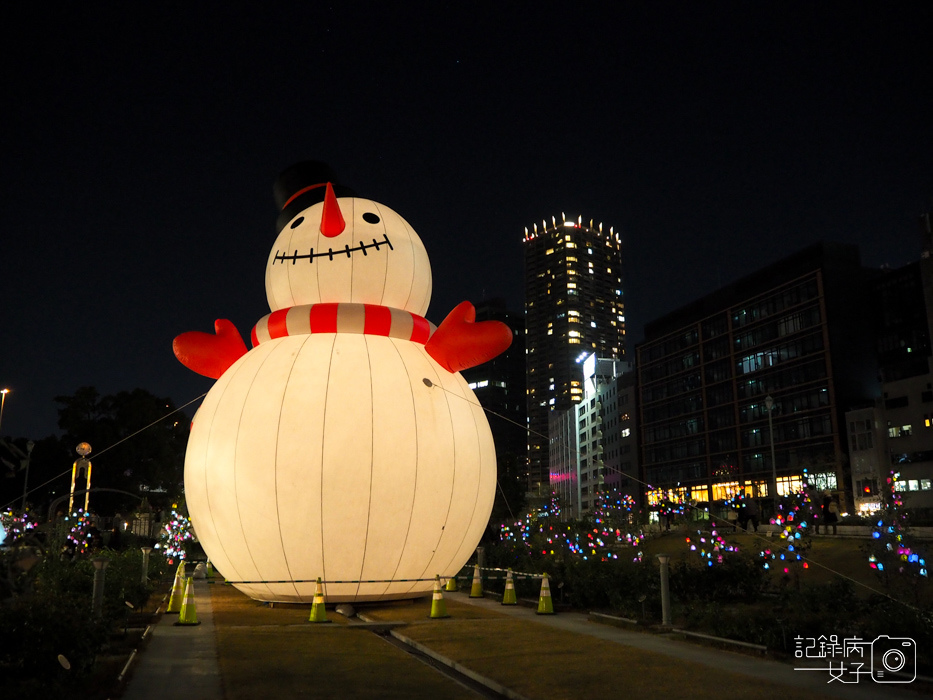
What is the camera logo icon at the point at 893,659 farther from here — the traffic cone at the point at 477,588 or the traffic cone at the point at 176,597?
the traffic cone at the point at 176,597

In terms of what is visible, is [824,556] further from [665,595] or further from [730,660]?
[730,660]

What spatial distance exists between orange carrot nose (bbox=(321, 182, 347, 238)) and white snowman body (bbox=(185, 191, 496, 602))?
152mm

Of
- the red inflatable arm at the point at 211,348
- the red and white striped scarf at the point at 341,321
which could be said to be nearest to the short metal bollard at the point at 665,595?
the red and white striped scarf at the point at 341,321

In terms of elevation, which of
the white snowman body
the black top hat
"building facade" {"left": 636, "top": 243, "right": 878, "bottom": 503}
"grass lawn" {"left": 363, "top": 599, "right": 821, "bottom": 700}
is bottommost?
"grass lawn" {"left": 363, "top": 599, "right": 821, "bottom": 700}

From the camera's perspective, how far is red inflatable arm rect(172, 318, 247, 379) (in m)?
14.1

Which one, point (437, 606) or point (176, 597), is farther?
point (176, 597)

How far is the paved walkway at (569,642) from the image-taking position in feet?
22.8

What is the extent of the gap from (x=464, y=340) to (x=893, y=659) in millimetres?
7697

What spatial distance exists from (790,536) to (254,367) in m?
9.41

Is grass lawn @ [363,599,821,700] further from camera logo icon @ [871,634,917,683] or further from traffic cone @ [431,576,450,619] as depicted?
camera logo icon @ [871,634,917,683]

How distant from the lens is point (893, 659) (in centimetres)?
768

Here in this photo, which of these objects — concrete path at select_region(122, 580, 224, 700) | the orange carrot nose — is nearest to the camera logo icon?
concrete path at select_region(122, 580, 224, 700)

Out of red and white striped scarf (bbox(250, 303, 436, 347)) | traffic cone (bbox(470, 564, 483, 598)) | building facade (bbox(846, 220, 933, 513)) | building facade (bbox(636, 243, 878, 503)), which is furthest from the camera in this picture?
building facade (bbox(636, 243, 878, 503))

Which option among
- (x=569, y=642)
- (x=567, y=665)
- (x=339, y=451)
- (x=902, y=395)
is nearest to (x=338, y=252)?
(x=339, y=451)
